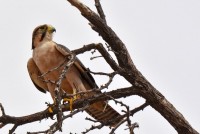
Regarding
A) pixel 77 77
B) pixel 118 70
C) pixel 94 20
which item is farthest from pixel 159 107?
pixel 77 77

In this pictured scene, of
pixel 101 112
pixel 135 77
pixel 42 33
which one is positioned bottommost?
pixel 135 77

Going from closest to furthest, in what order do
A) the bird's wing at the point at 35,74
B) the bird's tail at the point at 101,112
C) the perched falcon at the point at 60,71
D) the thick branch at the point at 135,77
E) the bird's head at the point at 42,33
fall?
1. the thick branch at the point at 135,77
2. the perched falcon at the point at 60,71
3. the bird's tail at the point at 101,112
4. the bird's wing at the point at 35,74
5. the bird's head at the point at 42,33

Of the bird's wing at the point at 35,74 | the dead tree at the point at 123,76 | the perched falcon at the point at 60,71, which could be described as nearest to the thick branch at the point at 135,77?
the dead tree at the point at 123,76

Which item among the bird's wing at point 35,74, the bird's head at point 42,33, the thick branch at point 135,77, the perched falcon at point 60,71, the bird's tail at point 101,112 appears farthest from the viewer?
the bird's head at point 42,33

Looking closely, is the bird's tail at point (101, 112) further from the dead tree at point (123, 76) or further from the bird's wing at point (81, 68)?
the dead tree at point (123, 76)

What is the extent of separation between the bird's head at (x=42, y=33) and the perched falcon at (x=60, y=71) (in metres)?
0.03

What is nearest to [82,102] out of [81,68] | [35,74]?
[81,68]

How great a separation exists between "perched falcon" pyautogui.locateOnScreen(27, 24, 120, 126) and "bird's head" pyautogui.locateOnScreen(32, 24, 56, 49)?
0.08ft

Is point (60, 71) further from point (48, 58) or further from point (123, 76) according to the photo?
point (123, 76)

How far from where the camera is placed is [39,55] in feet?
22.9

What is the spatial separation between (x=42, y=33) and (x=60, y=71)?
1.03 meters

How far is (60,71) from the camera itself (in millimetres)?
6609

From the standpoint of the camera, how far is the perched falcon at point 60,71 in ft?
22.2

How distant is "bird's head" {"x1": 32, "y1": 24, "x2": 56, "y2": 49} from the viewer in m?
7.34
